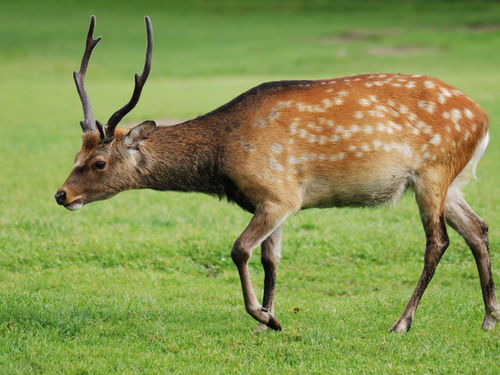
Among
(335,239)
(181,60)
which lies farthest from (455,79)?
(335,239)

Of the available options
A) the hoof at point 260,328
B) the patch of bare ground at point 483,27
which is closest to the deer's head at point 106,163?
the hoof at point 260,328

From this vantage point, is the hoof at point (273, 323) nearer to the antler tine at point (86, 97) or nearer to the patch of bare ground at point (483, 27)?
the antler tine at point (86, 97)

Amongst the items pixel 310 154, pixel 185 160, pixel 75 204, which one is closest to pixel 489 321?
pixel 310 154

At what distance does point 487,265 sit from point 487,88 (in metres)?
16.9

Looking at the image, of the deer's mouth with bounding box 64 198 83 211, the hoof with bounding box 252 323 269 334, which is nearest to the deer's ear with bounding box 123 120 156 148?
the deer's mouth with bounding box 64 198 83 211

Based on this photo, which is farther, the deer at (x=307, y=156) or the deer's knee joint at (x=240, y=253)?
the deer at (x=307, y=156)

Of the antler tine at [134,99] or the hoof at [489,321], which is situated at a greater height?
the antler tine at [134,99]

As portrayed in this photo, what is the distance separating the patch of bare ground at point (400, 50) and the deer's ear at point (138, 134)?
27.6 metres

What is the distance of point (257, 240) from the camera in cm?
625

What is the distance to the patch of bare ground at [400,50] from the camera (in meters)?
33.4

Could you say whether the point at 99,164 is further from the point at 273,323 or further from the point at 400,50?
the point at 400,50

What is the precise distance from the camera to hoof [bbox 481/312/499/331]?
6.46m

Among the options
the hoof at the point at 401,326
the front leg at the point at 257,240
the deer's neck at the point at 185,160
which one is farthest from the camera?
the deer's neck at the point at 185,160

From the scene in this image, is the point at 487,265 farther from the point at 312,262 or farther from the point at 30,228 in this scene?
the point at 30,228
